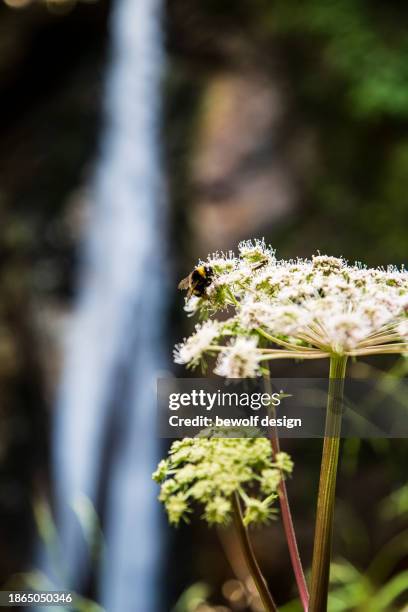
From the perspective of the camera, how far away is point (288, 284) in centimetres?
87

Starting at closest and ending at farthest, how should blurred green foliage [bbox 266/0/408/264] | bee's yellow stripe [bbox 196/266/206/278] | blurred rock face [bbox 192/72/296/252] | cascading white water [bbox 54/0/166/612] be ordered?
bee's yellow stripe [bbox 196/266/206/278] → blurred green foliage [bbox 266/0/408/264] → cascading white water [bbox 54/0/166/612] → blurred rock face [bbox 192/72/296/252]

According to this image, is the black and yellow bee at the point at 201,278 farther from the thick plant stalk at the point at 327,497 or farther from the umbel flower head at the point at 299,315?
the thick plant stalk at the point at 327,497

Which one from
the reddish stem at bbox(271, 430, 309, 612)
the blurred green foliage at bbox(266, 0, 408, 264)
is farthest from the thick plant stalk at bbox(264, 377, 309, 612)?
the blurred green foliage at bbox(266, 0, 408, 264)

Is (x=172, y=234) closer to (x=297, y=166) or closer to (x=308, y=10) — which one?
(x=297, y=166)

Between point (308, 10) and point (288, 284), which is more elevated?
point (308, 10)

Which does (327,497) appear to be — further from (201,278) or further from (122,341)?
(122,341)

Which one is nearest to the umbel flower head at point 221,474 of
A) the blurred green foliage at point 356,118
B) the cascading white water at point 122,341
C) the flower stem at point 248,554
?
the flower stem at point 248,554

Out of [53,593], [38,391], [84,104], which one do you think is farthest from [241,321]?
[84,104]

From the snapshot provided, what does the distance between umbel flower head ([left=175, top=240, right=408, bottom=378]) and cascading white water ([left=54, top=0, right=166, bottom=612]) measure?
11.9ft

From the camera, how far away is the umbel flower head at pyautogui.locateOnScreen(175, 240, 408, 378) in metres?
0.72

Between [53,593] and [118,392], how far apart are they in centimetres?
327

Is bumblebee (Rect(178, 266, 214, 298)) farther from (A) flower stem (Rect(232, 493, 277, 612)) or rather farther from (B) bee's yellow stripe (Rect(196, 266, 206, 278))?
(A) flower stem (Rect(232, 493, 277, 612))

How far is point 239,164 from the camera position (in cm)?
469

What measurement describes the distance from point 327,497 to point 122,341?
3.92 m
